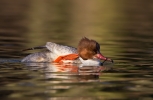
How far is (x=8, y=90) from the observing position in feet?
35.6

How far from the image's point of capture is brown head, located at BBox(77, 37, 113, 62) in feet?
46.4

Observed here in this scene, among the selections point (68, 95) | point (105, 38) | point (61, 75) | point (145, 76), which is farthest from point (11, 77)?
point (105, 38)

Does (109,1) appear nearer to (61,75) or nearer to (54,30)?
(54,30)

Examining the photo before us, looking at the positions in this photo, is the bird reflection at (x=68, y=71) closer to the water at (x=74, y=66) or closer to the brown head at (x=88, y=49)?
the water at (x=74, y=66)

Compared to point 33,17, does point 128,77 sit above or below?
below

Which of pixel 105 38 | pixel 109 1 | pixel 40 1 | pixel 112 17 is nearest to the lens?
pixel 105 38

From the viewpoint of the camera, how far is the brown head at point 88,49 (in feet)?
46.4

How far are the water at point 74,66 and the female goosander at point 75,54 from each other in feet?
0.92

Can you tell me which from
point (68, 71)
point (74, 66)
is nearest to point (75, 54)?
point (74, 66)

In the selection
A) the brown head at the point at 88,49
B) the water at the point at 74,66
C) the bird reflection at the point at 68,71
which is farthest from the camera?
the brown head at the point at 88,49

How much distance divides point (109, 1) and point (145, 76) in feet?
117

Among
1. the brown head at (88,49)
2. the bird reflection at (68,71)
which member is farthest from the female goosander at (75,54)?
the bird reflection at (68,71)

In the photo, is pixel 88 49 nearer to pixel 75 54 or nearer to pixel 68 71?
pixel 75 54

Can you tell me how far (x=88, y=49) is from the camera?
1423cm
